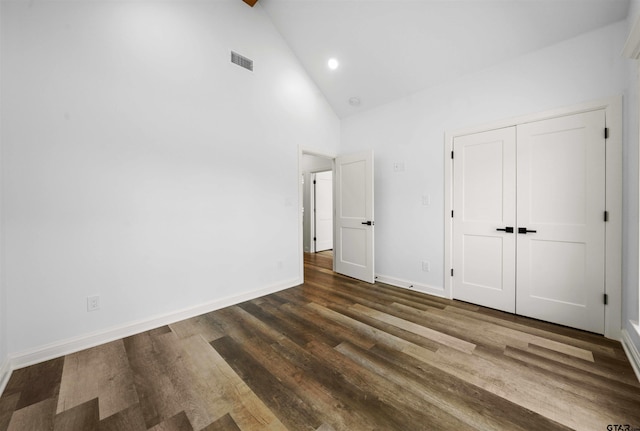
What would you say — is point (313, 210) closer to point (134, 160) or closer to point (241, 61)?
point (241, 61)

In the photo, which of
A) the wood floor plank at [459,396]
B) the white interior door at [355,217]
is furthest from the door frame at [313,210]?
the wood floor plank at [459,396]

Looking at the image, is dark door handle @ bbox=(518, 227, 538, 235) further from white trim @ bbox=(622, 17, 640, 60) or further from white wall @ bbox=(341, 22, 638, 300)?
white trim @ bbox=(622, 17, 640, 60)

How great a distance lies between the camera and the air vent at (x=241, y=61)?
3.08 meters

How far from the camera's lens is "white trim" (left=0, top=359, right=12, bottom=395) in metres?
1.69

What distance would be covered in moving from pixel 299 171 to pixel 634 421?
359cm

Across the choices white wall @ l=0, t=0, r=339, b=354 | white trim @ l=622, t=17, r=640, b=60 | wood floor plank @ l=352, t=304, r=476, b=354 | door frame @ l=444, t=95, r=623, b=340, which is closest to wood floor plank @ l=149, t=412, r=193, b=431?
white wall @ l=0, t=0, r=339, b=354

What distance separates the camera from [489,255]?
2908 millimetres

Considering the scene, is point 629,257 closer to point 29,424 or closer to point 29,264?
point 29,424

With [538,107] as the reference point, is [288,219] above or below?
below

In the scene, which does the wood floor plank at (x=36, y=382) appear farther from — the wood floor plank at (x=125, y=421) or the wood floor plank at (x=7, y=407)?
the wood floor plank at (x=125, y=421)

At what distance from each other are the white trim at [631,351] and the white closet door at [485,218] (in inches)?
30.7

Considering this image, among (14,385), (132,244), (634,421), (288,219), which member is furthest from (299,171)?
(634,421)

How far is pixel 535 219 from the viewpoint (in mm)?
2578

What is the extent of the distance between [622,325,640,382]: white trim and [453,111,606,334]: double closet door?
0.20 metres
